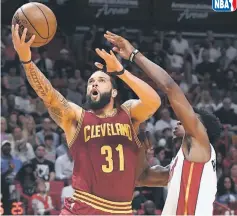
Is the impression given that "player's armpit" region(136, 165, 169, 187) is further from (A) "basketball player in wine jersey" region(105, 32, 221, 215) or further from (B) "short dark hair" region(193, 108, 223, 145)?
(B) "short dark hair" region(193, 108, 223, 145)

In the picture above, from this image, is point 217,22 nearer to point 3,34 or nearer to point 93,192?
point 3,34

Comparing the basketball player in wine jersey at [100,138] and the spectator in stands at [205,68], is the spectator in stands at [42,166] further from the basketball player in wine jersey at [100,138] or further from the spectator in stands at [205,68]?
the spectator in stands at [205,68]

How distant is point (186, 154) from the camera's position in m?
5.59

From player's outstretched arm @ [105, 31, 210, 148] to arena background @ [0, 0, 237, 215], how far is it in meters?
3.55

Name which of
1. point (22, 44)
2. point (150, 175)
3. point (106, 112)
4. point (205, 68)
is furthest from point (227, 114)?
point (22, 44)

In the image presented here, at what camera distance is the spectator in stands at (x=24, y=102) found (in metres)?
Result: 12.2

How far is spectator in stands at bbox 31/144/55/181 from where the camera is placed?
34.6 ft

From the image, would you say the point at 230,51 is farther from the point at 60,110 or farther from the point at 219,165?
the point at 60,110

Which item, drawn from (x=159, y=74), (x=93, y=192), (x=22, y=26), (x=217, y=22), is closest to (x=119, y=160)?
(x=93, y=192)

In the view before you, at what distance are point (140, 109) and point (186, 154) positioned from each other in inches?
23.7

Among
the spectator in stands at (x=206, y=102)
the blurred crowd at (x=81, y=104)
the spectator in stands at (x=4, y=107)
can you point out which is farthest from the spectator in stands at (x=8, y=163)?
the spectator in stands at (x=206, y=102)

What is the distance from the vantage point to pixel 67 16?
15188mm

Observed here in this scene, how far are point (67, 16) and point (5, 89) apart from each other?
319cm

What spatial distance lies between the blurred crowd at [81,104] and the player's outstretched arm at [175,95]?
3.45 metres
